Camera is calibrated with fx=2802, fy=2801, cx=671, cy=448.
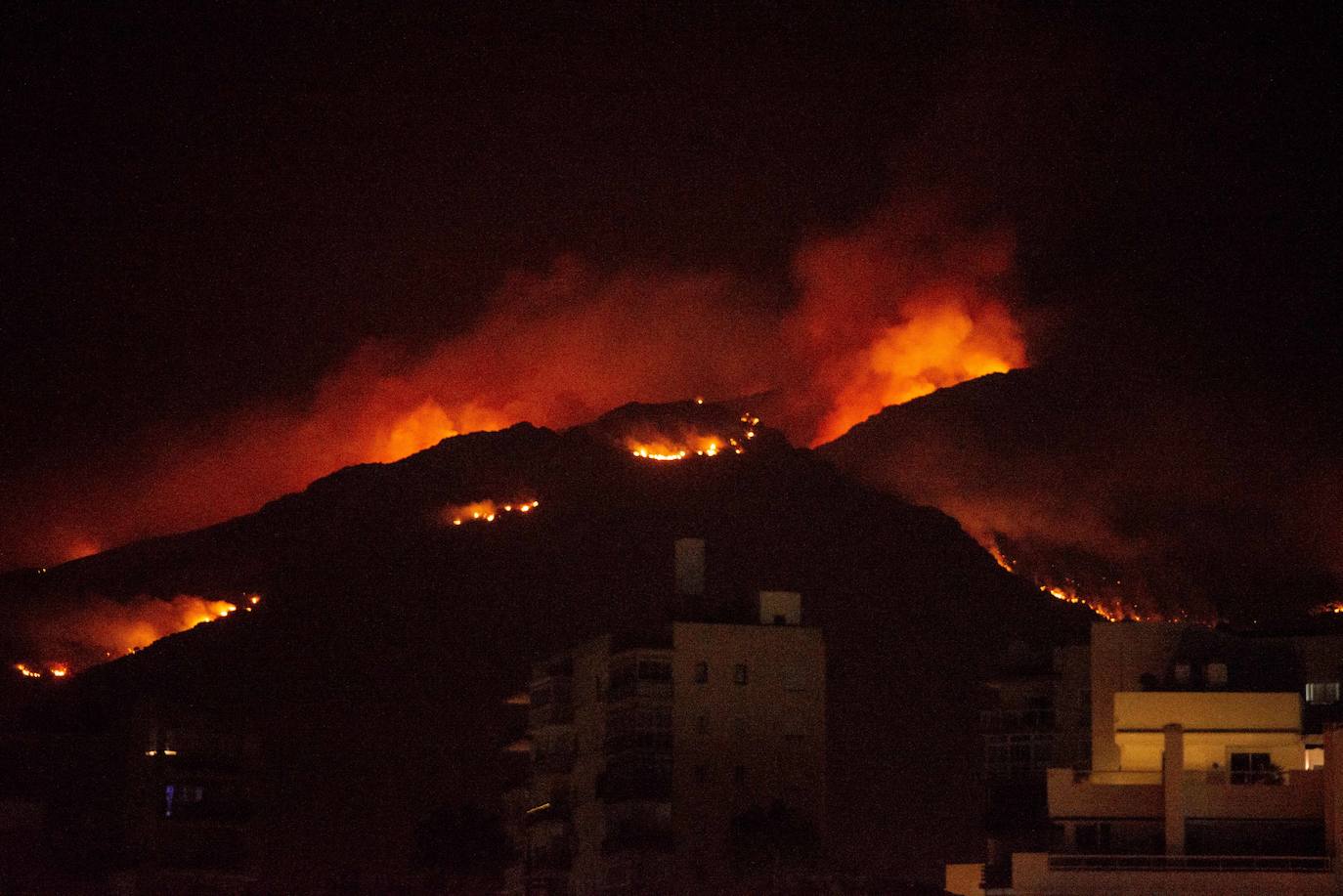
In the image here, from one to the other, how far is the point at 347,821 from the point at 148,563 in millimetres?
54492

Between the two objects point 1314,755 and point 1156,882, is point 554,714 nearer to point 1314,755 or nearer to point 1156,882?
point 1314,755

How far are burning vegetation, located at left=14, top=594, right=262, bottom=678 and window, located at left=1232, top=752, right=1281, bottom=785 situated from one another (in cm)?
10469

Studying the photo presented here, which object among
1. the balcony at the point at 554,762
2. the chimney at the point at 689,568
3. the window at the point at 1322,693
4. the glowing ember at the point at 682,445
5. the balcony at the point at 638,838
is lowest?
the balcony at the point at 638,838

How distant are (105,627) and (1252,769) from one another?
11573cm

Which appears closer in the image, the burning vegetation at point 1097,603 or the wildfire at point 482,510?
the burning vegetation at point 1097,603

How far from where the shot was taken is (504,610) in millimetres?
150375

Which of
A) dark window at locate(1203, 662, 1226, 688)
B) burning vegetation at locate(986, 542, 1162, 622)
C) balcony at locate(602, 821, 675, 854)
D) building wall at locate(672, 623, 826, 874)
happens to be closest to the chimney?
building wall at locate(672, 623, 826, 874)

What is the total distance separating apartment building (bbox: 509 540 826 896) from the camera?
279ft

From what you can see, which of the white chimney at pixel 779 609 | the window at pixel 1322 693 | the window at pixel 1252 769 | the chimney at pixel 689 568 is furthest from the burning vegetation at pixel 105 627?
the window at pixel 1252 769

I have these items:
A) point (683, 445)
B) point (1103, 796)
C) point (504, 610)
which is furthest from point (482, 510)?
point (1103, 796)

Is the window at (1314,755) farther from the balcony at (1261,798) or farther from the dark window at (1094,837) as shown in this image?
the dark window at (1094,837)

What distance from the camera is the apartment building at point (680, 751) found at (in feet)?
279

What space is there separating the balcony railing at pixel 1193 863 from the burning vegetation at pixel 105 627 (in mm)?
108032

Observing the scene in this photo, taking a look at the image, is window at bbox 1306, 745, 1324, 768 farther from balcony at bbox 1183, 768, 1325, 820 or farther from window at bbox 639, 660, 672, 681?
window at bbox 639, 660, 672, 681
